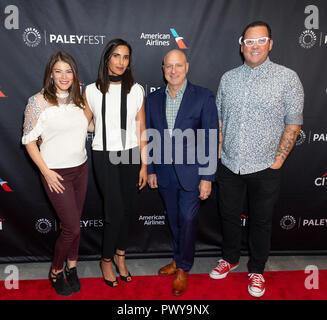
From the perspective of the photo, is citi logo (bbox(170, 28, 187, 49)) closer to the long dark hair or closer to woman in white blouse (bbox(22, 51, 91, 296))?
the long dark hair

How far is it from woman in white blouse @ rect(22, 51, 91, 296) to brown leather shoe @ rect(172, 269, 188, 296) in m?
0.91

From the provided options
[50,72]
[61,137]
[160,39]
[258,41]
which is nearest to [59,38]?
[50,72]

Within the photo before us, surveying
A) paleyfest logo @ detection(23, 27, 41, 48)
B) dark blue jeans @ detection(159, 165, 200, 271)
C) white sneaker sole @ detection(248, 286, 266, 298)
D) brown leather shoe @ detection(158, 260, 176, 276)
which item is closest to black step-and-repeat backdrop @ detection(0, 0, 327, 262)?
paleyfest logo @ detection(23, 27, 41, 48)

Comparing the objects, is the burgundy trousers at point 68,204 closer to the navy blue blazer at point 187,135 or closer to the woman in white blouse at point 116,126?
the woman in white blouse at point 116,126

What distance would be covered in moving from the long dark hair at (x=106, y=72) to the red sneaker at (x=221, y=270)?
174 cm

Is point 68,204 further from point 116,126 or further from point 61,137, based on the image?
point 116,126

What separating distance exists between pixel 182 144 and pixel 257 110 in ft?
1.99

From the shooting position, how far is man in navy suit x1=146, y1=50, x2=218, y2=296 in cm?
238

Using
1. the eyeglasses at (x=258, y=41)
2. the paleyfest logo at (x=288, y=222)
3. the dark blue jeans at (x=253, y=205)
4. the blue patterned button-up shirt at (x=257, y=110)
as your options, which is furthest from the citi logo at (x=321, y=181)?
the eyeglasses at (x=258, y=41)

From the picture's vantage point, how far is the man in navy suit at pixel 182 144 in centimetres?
238

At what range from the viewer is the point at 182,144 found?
7.92 feet

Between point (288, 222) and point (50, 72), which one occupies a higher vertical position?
point (50, 72)
